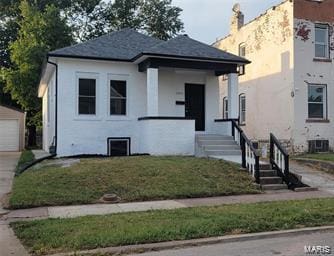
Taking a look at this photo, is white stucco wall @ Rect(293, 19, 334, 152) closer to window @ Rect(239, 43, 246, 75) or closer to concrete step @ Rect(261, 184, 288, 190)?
window @ Rect(239, 43, 246, 75)

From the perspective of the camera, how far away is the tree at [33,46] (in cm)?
3097

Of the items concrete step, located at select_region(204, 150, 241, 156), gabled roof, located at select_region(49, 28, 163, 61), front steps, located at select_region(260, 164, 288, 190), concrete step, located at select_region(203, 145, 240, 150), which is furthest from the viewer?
gabled roof, located at select_region(49, 28, 163, 61)

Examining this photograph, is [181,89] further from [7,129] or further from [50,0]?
[50,0]

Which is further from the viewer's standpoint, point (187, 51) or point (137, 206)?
point (187, 51)

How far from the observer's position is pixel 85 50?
749 inches

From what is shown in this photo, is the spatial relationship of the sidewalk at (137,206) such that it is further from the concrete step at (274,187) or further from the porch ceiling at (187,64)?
the porch ceiling at (187,64)

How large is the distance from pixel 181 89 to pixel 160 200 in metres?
9.59

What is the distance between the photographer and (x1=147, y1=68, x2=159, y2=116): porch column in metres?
18.1

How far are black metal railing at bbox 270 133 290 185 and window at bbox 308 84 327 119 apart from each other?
8.63m

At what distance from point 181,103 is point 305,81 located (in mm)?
6750

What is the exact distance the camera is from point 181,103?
20.3m

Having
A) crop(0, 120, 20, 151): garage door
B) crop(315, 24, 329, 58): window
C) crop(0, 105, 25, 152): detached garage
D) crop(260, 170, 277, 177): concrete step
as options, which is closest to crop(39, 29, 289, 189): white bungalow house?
crop(260, 170, 277, 177): concrete step

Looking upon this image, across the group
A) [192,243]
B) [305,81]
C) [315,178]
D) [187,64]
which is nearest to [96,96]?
[187,64]

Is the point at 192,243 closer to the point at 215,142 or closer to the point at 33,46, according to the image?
the point at 215,142
